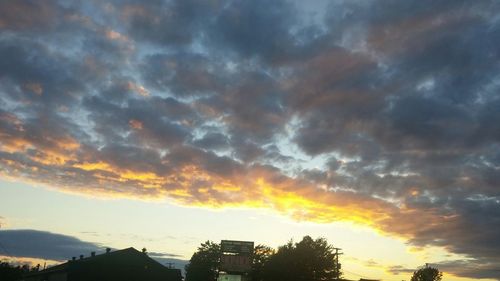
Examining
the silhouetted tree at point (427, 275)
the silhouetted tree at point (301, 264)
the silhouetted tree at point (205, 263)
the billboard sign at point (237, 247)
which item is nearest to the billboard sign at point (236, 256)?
the billboard sign at point (237, 247)

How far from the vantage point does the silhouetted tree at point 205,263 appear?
119 meters

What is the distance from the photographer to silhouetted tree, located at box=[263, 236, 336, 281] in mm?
87375

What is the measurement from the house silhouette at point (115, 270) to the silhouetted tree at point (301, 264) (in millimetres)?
22014

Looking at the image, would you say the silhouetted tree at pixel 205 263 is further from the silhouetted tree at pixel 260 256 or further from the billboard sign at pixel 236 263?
the billboard sign at pixel 236 263

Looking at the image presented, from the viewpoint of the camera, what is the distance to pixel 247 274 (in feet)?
269

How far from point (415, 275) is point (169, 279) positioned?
129m

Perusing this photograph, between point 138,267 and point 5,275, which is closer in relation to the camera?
point 5,275

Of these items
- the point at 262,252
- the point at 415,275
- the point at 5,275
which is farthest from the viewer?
the point at 415,275

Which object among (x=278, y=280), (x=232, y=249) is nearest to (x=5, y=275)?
(x=232, y=249)

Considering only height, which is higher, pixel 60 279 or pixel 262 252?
pixel 262 252

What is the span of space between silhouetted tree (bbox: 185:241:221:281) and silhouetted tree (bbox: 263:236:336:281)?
33734 mm

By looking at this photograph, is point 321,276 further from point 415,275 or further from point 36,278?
point 415,275

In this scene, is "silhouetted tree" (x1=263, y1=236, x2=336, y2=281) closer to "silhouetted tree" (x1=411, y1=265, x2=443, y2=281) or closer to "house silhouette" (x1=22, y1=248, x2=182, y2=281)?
"house silhouette" (x1=22, y1=248, x2=182, y2=281)

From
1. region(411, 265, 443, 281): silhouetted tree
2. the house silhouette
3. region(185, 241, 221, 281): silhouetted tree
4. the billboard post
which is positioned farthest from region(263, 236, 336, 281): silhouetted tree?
region(411, 265, 443, 281): silhouetted tree
